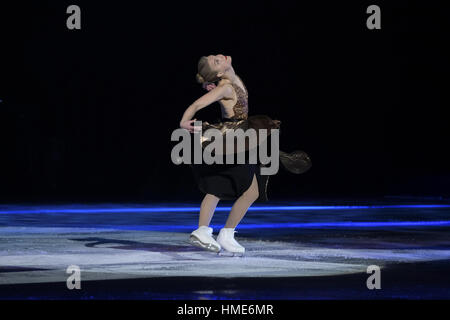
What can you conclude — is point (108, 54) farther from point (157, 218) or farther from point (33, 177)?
point (157, 218)

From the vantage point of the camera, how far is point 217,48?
2773 centimetres

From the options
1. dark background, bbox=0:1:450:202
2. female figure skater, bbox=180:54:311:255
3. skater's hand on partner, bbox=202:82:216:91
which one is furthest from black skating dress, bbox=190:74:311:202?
dark background, bbox=0:1:450:202

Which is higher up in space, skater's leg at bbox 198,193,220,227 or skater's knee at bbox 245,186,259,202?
skater's knee at bbox 245,186,259,202

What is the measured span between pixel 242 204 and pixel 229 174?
0.35m

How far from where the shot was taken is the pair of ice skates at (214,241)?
9742 millimetres

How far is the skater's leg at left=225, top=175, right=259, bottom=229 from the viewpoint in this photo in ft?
32.7

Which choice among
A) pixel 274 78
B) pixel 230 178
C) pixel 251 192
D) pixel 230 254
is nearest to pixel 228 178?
pixel 230 178

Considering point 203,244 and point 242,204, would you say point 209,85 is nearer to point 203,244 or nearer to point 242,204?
point 242,204

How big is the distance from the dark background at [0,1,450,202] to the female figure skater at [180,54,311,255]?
17.1 metres

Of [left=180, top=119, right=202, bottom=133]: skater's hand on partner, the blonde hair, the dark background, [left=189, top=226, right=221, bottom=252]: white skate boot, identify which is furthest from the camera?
the dark background

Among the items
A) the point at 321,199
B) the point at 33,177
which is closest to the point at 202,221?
the point at 321,199

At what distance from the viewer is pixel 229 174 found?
990 centimetres

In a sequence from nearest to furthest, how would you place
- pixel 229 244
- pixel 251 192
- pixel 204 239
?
pixel 204 239, pixel 229 244, pixel 251 192

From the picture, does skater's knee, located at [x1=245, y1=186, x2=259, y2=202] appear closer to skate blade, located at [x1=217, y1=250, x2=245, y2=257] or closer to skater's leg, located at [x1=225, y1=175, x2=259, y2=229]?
→ skater's leg, located at [x1=225, y1=175, x2=259, y2=229]
